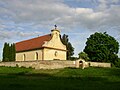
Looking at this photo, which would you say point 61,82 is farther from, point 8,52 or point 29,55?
point 8,52

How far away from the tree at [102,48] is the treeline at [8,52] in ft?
73.1

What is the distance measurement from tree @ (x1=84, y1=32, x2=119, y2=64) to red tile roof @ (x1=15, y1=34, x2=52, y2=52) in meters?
16.8

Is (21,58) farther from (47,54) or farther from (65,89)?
(65,89)

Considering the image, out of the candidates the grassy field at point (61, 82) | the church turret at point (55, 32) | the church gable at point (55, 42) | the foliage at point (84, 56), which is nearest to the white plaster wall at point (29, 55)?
the church gable at point (55, 42)

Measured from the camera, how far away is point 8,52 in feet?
221

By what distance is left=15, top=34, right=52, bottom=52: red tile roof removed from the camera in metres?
63.4

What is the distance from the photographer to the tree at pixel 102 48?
73438 millimetres

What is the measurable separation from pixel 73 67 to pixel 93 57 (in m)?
23.6

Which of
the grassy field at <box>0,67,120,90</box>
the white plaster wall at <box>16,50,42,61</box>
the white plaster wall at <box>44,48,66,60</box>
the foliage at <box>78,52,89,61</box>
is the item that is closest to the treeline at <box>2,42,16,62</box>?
the white plaster wall at <box>16,50,42,61</box>

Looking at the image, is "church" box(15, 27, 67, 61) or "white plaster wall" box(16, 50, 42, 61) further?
"white plaster wall" box(16, 50, 42, 61)

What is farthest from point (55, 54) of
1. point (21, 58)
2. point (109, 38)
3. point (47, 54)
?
point (109, 38)

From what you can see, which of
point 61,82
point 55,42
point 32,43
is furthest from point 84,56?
point 61,82

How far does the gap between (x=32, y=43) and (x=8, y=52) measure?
21.1 feet

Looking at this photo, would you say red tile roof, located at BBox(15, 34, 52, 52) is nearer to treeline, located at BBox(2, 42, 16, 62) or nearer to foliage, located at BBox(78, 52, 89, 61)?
treeline, located at BBox(2, 42, 16, 62)
